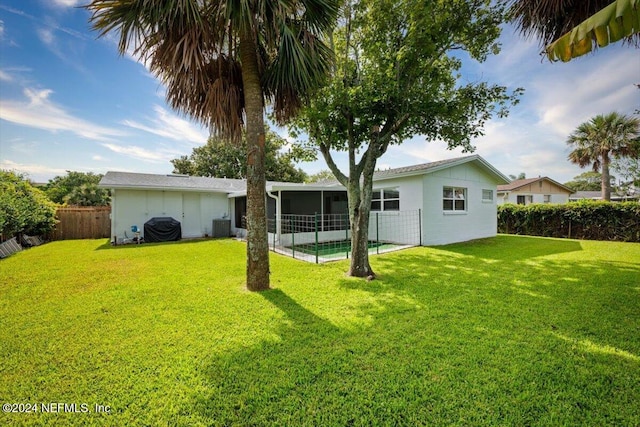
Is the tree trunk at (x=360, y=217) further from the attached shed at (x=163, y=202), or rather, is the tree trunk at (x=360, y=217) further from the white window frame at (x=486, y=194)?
the attached shed at (x=163, y=202)

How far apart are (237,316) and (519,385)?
11.7 ft

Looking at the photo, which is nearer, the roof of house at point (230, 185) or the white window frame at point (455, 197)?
the roof of house at point (230, 185)

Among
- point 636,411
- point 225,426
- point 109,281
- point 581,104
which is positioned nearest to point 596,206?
point 581,104

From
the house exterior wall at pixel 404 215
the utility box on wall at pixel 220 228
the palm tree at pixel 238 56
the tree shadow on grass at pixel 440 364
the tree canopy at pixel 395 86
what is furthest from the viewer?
the utility box on wall at pixel 220 228

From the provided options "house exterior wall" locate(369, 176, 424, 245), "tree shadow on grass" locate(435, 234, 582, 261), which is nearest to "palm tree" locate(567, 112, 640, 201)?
"tree shadow on grass" locate(435, 234, 582, 261)

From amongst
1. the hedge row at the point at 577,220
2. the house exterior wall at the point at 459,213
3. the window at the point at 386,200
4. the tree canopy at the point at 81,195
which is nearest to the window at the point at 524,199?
the hedge row at the point at 577,220

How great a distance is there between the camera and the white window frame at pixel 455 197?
38.8ft

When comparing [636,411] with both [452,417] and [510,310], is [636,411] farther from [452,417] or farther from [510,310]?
[510,310]

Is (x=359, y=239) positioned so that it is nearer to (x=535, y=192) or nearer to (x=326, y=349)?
(x=326, y=349)

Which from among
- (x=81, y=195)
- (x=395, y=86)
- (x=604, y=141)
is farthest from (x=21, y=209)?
(x=604, y=141)

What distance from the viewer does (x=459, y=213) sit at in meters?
12.3

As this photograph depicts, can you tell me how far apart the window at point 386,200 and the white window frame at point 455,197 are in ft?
6.70

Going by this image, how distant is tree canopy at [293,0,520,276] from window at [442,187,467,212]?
5.31 m

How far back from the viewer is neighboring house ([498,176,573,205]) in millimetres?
23620
